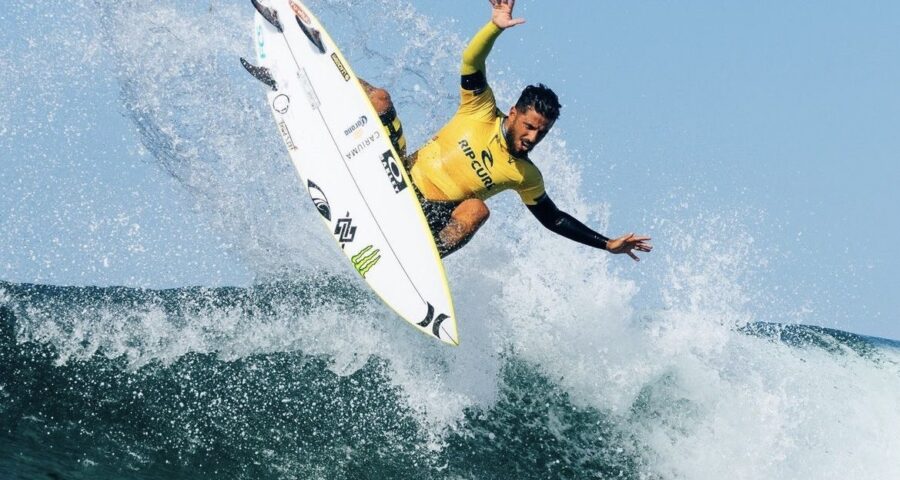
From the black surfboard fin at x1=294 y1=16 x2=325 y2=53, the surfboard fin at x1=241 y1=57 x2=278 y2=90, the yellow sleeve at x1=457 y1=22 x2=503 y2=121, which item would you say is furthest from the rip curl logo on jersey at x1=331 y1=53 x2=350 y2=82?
the yellow sleeve at x1=457 y1=22 x2=503 y2=121

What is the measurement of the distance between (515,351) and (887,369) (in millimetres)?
11004

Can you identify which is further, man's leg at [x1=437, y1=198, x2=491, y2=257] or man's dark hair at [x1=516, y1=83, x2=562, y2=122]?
man's leg at [x1=437, y1=198, x2=491, y2=257]

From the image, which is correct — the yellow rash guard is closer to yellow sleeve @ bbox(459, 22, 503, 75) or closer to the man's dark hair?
yellow sleeve @ bbox(459, 22, 503, 75)

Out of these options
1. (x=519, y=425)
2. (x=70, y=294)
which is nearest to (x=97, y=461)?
(x=519, y=425)

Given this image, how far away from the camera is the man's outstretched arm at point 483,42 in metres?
6.61

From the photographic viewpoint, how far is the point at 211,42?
33.4ft

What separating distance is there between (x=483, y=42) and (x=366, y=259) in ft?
6.56

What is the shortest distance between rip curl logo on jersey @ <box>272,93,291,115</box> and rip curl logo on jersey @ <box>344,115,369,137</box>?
31.0 inches

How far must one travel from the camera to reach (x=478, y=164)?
7160 millimetres

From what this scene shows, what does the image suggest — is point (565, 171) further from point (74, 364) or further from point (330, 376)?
point (74, 364)

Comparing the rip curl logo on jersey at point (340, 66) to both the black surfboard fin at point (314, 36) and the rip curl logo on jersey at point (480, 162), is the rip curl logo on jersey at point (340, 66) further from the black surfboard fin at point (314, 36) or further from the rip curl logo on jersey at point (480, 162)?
the rip curl logo on jersey at point (480, 162)

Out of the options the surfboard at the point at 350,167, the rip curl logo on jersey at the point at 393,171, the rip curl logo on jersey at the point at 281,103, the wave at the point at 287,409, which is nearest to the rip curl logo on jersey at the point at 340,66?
the surfboard at the point at 350,167

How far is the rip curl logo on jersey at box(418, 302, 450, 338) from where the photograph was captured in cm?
701

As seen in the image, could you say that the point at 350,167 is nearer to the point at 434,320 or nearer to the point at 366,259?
the point at 366,259
